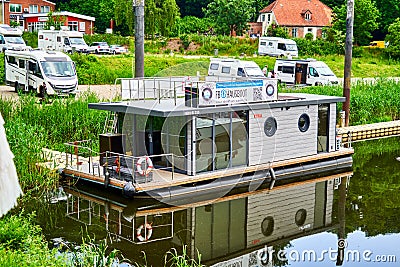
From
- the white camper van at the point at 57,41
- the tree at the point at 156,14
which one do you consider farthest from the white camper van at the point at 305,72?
the tree at the point at 156,14

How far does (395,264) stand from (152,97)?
24.5 feet

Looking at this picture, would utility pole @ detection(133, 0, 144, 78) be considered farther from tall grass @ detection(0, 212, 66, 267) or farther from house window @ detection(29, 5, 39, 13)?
house window @ detection(29, 5, 39, 13)

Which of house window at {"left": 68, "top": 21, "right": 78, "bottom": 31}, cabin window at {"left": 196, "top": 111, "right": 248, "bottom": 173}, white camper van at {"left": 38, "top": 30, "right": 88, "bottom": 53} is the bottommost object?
cabin window at {"left": 196, "top": 111, "right": 248, "bottom": 173}

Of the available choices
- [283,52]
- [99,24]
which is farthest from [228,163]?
[99,24]

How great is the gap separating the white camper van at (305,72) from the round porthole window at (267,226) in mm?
19804

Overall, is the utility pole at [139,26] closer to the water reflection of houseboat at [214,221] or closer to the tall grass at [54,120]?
the tall grass at [54,120]

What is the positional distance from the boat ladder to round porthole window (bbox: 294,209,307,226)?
15.9 feet

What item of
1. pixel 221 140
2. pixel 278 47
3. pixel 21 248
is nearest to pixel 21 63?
pixel 221 140

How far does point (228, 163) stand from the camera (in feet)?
51.8

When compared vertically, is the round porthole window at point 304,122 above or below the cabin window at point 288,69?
below

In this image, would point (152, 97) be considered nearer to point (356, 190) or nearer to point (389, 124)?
point (356, 190)

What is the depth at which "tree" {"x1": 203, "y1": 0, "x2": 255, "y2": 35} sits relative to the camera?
61.2 meters

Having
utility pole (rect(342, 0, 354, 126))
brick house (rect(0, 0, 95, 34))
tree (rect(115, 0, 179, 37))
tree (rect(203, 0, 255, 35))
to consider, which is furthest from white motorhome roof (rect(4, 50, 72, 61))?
tree (rect(203, 0, 255, 35))

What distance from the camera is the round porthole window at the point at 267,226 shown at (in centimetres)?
1340
